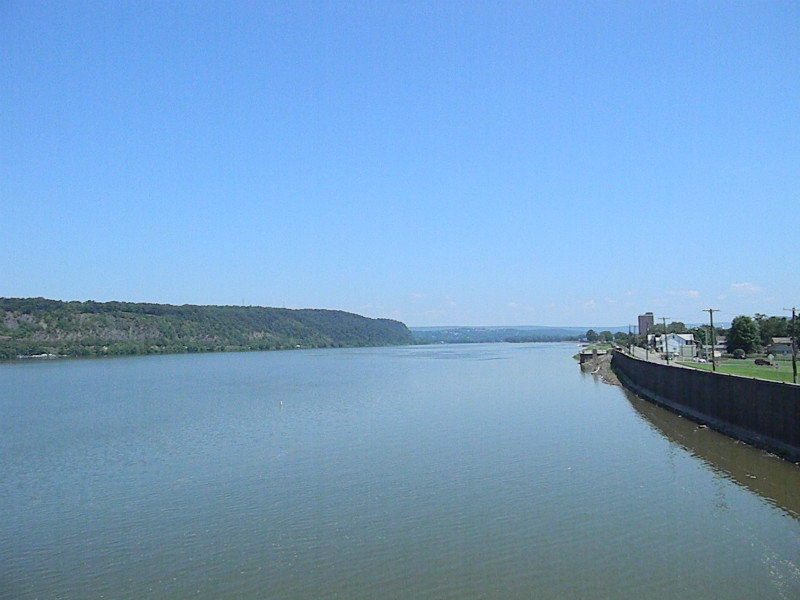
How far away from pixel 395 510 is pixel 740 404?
552 inches

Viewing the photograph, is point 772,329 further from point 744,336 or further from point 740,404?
point 740,404

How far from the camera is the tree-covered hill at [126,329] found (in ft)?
371

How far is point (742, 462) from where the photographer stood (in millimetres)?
18656

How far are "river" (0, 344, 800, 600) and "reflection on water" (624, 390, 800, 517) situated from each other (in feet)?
0.30

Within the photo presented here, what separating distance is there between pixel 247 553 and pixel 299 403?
24.3 metres

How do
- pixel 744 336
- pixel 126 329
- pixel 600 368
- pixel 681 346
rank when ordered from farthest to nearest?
pixel 126 329 < pixel 681 346 < pixel 744 336 < pixel 600 368

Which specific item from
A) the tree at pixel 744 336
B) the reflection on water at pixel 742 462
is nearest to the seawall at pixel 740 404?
the reflection on water at pixel 742 462

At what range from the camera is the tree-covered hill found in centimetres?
11319

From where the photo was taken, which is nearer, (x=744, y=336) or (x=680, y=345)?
(x=744, y=336)

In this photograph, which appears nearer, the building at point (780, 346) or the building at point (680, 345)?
the building at point (780, 346)

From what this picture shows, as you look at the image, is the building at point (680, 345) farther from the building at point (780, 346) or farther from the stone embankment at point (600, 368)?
the building at point (780, 346)

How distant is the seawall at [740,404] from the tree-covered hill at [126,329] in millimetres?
100104

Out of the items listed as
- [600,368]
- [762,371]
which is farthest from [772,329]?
[762,371]

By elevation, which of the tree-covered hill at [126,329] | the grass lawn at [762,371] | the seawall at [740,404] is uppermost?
the tree-covered hill at [126,329]
